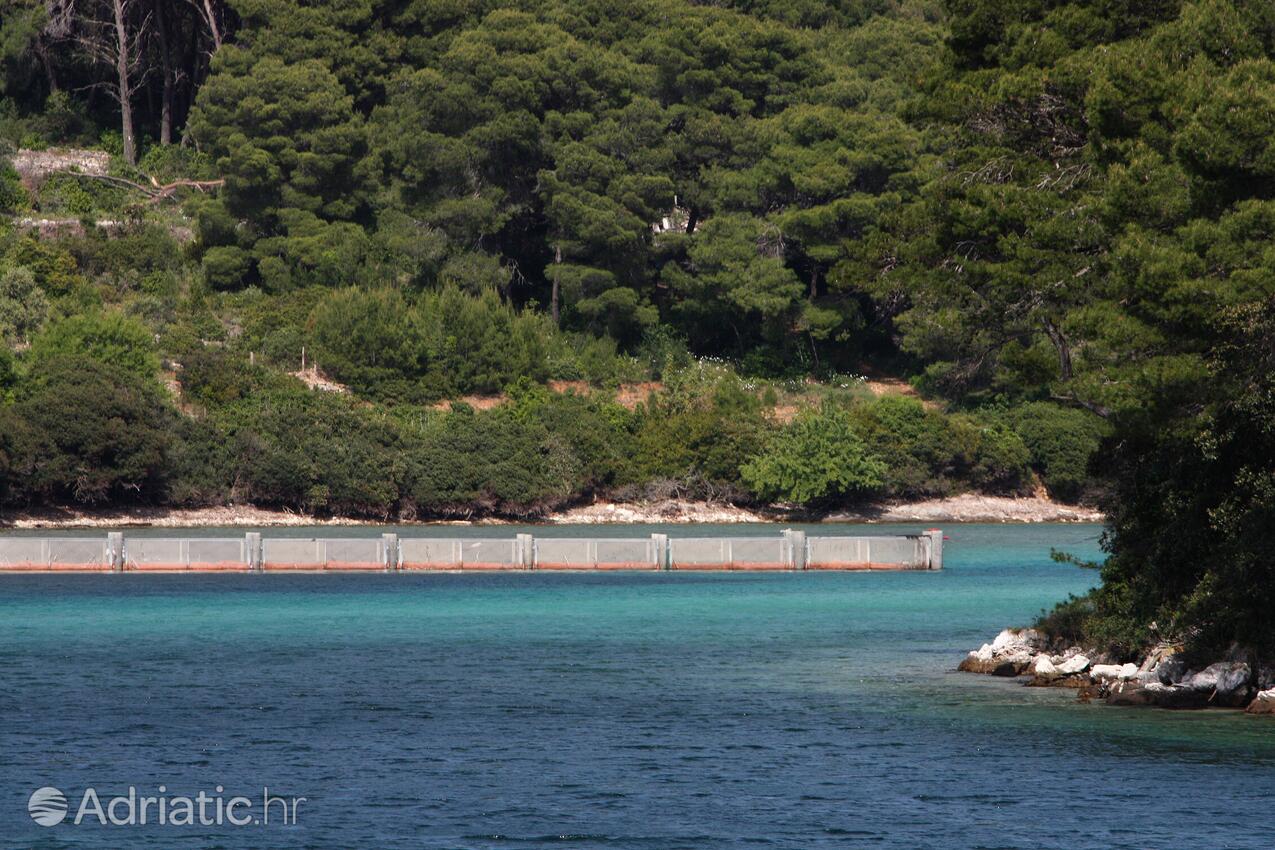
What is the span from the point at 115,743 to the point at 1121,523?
749 inches

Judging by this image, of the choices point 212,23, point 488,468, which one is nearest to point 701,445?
point 488,468

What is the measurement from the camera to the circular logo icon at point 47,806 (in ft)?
82.7

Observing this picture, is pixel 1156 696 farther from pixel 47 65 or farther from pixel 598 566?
pixel 47 65

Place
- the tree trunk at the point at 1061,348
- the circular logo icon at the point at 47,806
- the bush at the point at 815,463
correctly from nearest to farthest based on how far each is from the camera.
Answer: the circular logo icon at the point at 47,806
the tree trunk at the point at 1061,348
the bush at the point at 815,463

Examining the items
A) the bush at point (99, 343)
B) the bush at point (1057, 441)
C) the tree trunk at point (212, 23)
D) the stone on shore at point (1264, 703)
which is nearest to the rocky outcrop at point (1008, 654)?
the stone on shore at point (1264, 703)

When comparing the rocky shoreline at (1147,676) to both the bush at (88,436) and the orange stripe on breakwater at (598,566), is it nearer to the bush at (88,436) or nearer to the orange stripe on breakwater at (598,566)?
the orange stripe on breakwater at (598,566)

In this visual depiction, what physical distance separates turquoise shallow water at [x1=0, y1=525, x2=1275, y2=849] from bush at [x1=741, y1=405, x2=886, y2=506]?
38.1 metres

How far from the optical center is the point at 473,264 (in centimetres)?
10600

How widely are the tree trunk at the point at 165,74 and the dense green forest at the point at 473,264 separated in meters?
0.29

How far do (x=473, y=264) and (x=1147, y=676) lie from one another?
248 feet

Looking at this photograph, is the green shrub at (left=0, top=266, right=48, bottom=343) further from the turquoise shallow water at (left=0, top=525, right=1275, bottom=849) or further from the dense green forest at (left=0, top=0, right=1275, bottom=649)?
the turquoise shallow water at (left=0, top=525, right=1275, bottom=849)

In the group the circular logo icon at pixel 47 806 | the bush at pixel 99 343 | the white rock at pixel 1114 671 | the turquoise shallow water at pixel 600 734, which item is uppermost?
the bush at pixel 99 343

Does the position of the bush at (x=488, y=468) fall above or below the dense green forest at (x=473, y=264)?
below

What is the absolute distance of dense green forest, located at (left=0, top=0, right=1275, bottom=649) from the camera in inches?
3610
